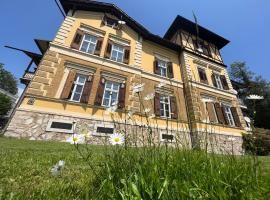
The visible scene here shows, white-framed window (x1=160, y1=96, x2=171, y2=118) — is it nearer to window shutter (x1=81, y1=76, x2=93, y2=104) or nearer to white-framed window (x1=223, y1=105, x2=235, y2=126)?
window shutter (x1=81, y1=76, x2=93, y2=104)

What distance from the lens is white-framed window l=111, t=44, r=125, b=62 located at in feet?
41.4

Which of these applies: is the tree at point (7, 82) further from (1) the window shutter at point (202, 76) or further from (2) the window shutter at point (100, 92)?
(1) the window shutter at point (202, 76)

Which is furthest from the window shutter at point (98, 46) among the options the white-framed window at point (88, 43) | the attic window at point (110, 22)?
the attic window at point (110, 22)

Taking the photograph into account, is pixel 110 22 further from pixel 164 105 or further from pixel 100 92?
pixel 164 105

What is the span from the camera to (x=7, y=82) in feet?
182

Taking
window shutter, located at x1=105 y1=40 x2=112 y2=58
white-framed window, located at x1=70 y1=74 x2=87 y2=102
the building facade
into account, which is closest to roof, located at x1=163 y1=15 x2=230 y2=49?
the building facade

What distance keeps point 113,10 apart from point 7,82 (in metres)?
58.4

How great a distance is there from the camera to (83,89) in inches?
396

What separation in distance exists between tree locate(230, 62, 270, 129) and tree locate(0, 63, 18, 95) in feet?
212

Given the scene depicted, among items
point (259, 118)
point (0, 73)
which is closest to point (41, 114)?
point (259, 118)

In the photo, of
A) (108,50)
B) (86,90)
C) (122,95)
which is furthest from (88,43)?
(122,95)

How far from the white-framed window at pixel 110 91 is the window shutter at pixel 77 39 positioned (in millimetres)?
3099

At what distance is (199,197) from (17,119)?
29.3 feet

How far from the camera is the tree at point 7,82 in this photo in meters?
54.3
